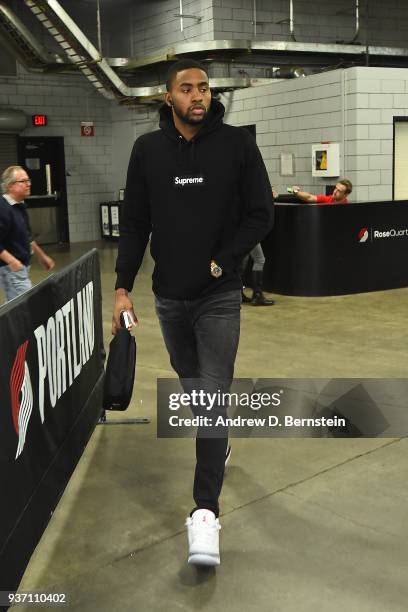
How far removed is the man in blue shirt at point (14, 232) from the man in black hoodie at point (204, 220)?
7.67 feet

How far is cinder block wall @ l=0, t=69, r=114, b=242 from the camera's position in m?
14.0

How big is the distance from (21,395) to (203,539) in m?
0.82

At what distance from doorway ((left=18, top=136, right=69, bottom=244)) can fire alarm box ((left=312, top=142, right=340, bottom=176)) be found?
254 inches

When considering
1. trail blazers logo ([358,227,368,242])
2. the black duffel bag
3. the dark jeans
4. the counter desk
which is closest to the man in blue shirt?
the black duffel bag

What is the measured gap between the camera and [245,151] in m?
2.60

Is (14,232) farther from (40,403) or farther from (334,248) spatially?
(334,248)

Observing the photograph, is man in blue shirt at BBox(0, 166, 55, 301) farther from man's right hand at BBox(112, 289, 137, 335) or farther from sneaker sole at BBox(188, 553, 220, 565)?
sneaker sole at BBox(188, 553, 220, 565)

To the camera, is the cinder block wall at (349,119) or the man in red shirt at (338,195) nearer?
the man in red shirt at (338,195)

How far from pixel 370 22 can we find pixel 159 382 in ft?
37.1

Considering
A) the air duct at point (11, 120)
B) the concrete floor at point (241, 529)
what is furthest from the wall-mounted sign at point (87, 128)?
the concrete floor at point (241, 529)

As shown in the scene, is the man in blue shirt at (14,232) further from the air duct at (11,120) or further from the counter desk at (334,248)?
the air duct at (11,120)

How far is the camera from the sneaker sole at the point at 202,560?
2.43 m

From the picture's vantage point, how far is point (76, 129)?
48.5 ft

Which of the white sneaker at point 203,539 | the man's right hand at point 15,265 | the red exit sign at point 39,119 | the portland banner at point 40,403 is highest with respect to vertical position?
the red exit sign at point 39,119
